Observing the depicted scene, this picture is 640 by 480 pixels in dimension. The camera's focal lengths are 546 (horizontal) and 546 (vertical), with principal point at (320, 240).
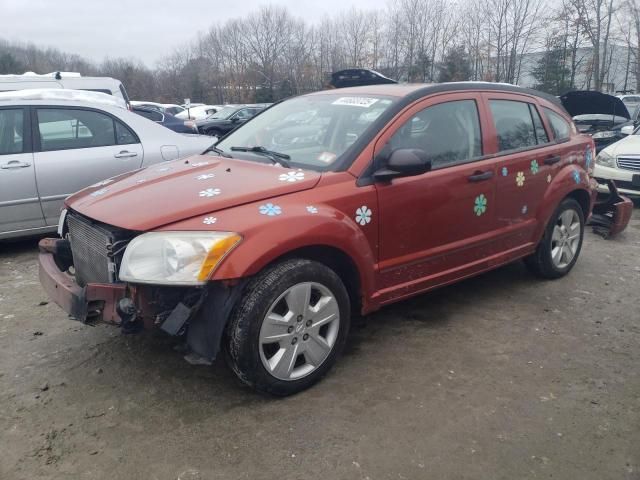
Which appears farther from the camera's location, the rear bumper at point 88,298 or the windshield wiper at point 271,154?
the windshield wiper at point 271,154

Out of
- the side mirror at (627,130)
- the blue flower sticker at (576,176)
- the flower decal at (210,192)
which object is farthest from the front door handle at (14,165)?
the side mirror at (627,130)

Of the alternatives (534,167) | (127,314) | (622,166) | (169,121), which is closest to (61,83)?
(169,121)

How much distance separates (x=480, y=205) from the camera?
3951 mm

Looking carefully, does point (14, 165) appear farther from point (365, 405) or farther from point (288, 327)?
point (365, 405)

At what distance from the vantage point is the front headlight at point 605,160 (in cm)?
812

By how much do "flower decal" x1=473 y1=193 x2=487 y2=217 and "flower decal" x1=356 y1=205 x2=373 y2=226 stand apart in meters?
1.04

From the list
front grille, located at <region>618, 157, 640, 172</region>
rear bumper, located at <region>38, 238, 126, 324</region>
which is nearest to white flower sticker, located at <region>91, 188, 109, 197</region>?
rear bumper, located at <region>38, 238, 126, 324</region>

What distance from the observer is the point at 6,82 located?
918 cm

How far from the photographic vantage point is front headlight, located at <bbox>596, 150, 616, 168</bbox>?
812 cm

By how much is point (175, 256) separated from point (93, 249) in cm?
71

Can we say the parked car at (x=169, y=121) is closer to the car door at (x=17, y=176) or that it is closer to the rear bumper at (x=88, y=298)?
the car door at (x=17, y=176)

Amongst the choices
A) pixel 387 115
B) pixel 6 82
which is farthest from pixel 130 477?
pixel 6 82

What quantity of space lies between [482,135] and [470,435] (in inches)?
87.8

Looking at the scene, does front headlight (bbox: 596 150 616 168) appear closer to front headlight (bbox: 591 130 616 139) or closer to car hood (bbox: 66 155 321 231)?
front headlight (bbox: 591 130 616 139)
